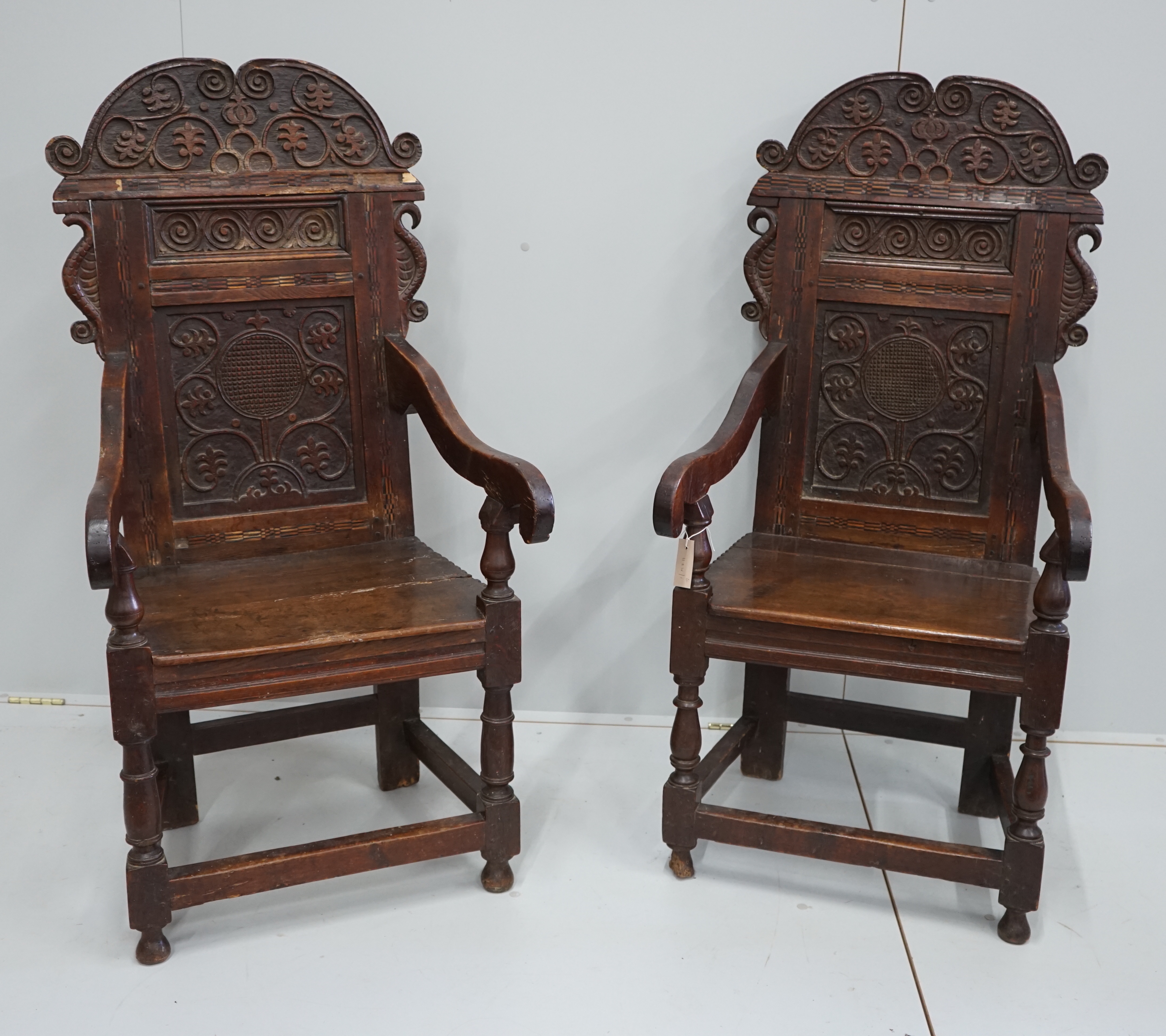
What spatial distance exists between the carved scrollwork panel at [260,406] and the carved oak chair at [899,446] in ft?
2.56

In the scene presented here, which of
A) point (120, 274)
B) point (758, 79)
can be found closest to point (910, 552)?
point (758, 79)

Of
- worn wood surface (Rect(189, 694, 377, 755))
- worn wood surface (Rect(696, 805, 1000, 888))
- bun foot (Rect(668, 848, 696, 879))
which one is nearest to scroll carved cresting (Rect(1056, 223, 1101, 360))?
worn wood surface (Rect(696, 805, 1000, 888))

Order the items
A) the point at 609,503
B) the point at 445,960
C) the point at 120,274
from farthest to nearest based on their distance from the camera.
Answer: the point at 609,503 < the point at 120,274 < the point at 445,960

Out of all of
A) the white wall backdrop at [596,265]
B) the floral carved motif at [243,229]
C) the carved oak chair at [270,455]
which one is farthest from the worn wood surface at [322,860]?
the floral carved motif at [243,229]

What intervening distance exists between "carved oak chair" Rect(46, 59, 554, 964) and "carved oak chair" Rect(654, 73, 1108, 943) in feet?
1.47

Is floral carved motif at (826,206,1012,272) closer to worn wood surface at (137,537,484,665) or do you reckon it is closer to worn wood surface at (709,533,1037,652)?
worn wood surface at (709,533,1037,652)

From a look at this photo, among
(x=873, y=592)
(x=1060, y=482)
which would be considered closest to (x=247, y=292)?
(x=873, y=592)

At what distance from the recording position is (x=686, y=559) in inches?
84.9

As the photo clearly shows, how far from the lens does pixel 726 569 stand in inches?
92.7

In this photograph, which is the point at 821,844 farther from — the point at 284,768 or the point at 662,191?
the point at 662,191

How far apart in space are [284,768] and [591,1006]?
1075 millimetres

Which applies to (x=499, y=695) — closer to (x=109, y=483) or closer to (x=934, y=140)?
(x=109, y=483)

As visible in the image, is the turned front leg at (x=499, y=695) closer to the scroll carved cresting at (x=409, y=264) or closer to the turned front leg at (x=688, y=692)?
the turned front leg at (x=688, y=692)

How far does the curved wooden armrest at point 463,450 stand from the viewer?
2035 millimetres
